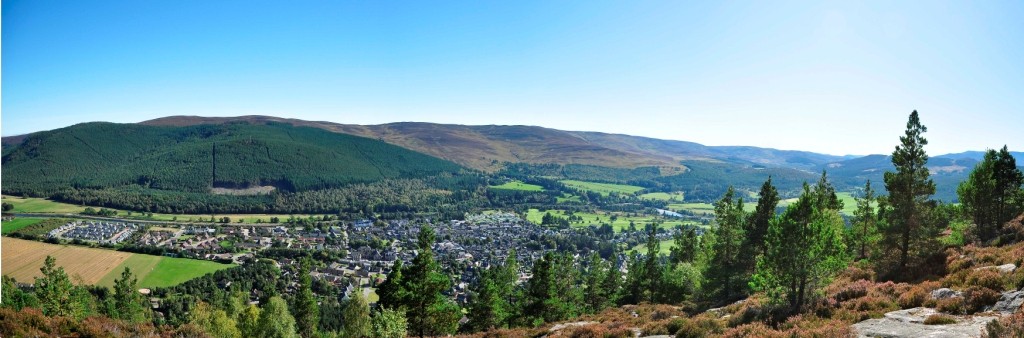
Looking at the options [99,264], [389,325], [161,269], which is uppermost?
[389,325]

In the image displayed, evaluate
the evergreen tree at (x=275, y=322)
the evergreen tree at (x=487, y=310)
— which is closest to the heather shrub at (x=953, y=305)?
the evergreen tree at (x=487, y=310)

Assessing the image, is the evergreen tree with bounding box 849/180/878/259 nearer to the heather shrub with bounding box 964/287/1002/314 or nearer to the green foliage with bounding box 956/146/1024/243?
the green foliage with bounding box 956/146/1024/243

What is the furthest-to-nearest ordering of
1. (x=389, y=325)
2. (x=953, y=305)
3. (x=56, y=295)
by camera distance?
1. (x=56, y=295)
2. (x=389, y=325)
3. (x=953, y=305)

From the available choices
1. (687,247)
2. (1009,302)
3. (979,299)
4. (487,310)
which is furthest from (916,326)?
(687,247)

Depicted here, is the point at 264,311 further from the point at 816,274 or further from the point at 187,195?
the point at 187,195

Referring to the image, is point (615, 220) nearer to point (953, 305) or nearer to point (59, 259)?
point (59, 259)

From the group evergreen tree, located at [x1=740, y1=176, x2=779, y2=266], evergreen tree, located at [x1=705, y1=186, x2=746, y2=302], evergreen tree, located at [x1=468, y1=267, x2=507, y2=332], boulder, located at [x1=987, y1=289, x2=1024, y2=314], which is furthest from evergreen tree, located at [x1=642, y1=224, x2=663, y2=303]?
boulder, located at [x1=987, y1=289, x2=1024, y2=314]

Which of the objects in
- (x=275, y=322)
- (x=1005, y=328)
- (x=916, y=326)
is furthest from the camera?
(x=275, y=322)
